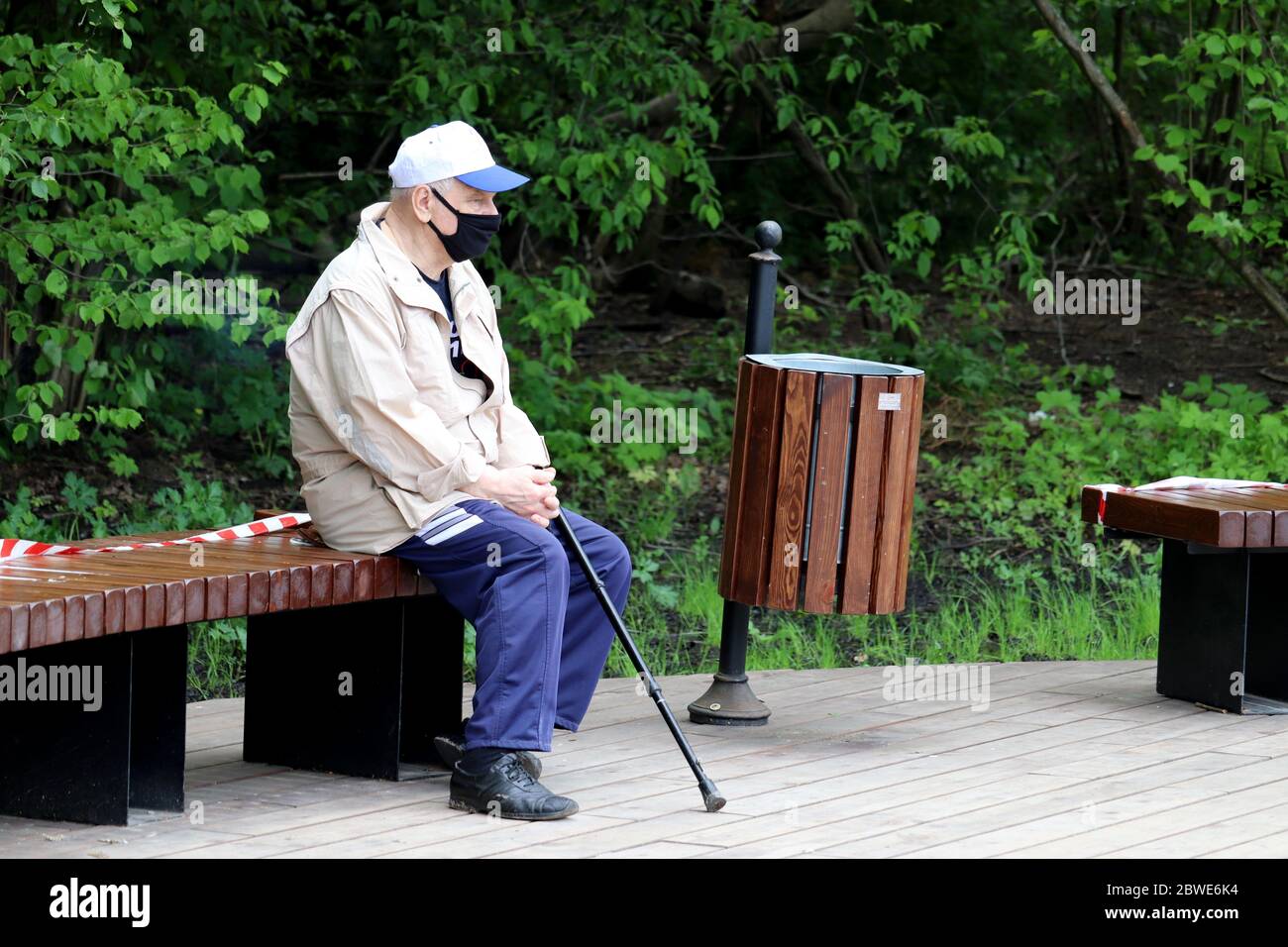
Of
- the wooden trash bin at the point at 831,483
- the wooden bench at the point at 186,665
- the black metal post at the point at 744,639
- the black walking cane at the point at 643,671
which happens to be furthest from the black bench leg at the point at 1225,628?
the wooden bench at the point at 186,665

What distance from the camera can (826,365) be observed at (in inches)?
203

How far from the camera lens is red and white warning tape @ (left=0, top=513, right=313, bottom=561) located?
436 cm

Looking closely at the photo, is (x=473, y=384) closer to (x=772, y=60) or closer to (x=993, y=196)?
(x=772, y=60)

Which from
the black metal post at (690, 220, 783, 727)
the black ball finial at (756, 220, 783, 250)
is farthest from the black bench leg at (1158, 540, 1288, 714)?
the black ball finial at (756, 220, 783, 250)

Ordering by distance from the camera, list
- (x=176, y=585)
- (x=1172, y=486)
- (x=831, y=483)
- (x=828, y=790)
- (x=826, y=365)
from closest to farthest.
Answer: (x=176, y=585), (x=828, y=790), (x=831, y=483), (x=826, y=365), (x=1172, y=486)

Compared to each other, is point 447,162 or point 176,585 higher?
point 447,162

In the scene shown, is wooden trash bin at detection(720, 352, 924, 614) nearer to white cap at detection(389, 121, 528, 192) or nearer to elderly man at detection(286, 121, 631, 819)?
elderly man at detection(286, 121, 631, 819)

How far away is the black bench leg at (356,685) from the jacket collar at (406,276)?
29.4 inches

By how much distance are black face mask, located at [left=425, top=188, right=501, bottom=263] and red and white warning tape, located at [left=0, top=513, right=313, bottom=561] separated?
0.77 m

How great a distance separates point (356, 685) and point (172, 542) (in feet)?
1.97

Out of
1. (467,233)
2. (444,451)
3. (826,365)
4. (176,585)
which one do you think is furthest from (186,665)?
(826,365)

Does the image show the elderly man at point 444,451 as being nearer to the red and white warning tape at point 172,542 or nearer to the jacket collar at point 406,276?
the jacket collar at point 406,276

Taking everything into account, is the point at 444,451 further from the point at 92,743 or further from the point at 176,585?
the point at 92,743

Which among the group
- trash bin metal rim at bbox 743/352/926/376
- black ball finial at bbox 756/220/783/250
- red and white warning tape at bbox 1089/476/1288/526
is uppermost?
black ball finial at bbox 756/220/783/250
